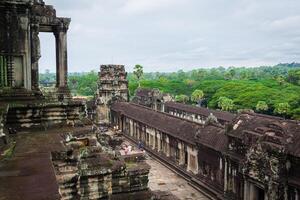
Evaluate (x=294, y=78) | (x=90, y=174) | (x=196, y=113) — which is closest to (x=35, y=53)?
(x=90, y=174)

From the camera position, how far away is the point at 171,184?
23.8 m

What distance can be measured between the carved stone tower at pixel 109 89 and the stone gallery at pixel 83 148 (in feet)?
69.5

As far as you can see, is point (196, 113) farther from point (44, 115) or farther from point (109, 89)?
point (44, 115)

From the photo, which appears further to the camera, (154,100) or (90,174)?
(154,100)

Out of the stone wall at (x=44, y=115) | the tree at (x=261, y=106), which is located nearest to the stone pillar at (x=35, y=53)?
the stone wall at (x=44, y=115)

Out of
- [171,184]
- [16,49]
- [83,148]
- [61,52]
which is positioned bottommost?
[171,184]

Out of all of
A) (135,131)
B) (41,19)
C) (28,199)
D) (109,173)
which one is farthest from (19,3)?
(135,131)

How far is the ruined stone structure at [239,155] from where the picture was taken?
47.8ft

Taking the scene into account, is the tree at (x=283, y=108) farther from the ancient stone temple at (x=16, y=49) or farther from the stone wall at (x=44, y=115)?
the ancient stone temple at (x=16, y=49)

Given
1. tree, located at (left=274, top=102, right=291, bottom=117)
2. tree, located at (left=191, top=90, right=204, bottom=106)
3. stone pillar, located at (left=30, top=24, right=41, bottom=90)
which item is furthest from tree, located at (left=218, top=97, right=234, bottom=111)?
stone pillar, located at (left=30, top=24, right=41, bottom=90)

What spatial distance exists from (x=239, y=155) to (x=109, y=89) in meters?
32.4

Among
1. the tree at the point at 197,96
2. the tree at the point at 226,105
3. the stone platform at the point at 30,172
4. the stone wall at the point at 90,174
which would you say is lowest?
the tree at the point at 226,105

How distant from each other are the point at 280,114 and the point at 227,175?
41.9 metres

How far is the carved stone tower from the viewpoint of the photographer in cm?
4725
